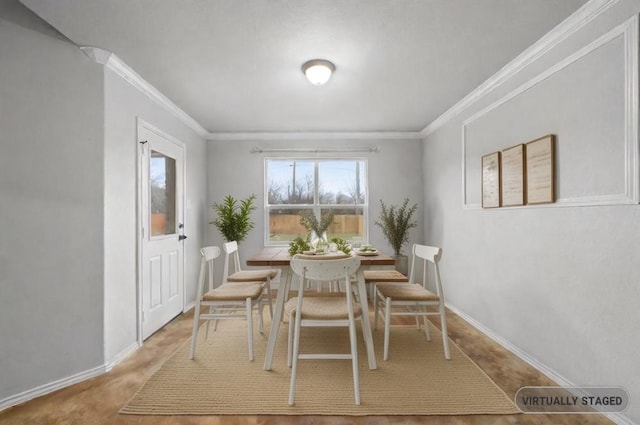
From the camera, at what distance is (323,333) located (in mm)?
3184

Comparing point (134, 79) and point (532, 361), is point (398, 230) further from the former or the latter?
point (134, 79)

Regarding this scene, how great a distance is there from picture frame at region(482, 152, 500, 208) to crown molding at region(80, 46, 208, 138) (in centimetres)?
333

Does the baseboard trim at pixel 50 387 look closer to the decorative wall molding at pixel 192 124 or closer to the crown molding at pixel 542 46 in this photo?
the decorative wall molding at pixel 192 124

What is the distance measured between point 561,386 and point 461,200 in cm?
206

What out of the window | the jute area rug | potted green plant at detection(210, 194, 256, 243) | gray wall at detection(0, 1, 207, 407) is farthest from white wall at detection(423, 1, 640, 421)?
gray wall at detection(0, 1, 207, 407)

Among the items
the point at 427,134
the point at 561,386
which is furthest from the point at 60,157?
the point at 427,134

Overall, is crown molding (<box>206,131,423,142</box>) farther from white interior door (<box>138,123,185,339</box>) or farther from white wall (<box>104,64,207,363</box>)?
white wall (<box>104,64,207,363</box>)

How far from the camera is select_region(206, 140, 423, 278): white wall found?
5012mm

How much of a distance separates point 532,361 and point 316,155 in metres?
3.69

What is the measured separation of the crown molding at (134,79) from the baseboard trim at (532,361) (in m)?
4.00

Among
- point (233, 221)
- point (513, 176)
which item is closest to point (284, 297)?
point (513, 176)

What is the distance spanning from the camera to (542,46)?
92.5 inches

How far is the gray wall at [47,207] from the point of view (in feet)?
6.66

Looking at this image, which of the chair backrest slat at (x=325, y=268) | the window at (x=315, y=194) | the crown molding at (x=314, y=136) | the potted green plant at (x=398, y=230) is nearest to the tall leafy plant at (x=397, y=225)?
the potted green plant at (x=398, y=230)
